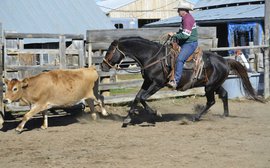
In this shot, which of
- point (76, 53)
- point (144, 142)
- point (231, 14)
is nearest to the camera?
point (144, 142)

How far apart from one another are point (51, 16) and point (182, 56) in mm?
16276

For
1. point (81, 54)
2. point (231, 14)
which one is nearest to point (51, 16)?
point (231, 14)

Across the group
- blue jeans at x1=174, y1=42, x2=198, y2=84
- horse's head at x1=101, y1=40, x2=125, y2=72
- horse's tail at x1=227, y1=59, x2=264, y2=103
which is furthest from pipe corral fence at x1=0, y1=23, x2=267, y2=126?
horse's tail at x1=227, y1=59, x2=264, y2=103

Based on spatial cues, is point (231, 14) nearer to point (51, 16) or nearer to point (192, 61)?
point (51, 16)

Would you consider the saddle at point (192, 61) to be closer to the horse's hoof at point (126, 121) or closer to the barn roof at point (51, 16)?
the horse's hoof at point (126, 121)

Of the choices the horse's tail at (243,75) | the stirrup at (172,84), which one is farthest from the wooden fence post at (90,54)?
the horse's tail at (243,75)

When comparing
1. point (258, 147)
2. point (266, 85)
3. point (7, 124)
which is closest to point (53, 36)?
point (7, 124)

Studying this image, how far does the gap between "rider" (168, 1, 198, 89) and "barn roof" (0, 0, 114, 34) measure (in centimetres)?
1309

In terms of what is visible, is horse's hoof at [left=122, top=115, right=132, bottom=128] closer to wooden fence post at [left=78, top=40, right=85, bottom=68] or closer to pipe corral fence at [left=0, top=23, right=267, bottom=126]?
pipe corral fence at [left=0, top=23, right=267, bottom=126]

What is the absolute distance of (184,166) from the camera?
655 centimetres

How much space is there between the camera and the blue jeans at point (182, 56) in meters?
9.97

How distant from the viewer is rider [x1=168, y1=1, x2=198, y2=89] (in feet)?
32.2

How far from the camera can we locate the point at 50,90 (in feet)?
32.1

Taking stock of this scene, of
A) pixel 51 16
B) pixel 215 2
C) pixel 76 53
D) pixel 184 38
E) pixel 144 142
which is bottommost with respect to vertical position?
pixel 144 142
